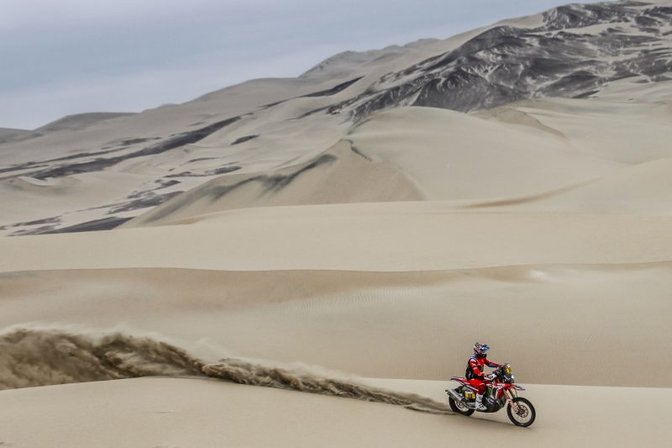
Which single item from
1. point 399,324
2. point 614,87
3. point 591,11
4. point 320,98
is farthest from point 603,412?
point 591,11

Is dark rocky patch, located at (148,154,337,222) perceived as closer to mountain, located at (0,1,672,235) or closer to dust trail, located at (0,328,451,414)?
mountain, located at (0,1,672,235)

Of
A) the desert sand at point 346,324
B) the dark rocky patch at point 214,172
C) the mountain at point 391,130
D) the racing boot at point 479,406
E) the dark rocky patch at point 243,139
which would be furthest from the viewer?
the dark rocky patch at point 243,139

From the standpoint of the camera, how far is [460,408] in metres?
5.23

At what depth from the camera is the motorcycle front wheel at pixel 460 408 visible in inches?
205

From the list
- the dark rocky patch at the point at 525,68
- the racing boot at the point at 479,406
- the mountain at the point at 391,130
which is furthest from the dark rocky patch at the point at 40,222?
the racing boot at the point at 479,406

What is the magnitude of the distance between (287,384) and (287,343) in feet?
6.29

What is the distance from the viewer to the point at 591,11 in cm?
9775

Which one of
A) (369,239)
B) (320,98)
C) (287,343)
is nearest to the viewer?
(287,343)

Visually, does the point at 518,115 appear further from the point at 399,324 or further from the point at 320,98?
the point at 320,98

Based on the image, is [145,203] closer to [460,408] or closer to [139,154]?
[139,154]

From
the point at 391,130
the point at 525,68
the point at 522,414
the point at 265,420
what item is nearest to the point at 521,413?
the point at 522,414

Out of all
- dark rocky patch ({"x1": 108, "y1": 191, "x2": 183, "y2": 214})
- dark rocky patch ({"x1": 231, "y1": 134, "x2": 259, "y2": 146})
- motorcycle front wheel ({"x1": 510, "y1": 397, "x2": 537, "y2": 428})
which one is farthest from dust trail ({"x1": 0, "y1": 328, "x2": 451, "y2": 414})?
dark rocky patch ({"x1": 231, "y1": 134, "x2": 259, "y2": 146})

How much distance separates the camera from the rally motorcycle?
16.5 feet

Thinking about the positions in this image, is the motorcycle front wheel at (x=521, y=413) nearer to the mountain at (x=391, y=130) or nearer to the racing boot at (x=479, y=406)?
the racing boot at (x=479, y=406)
